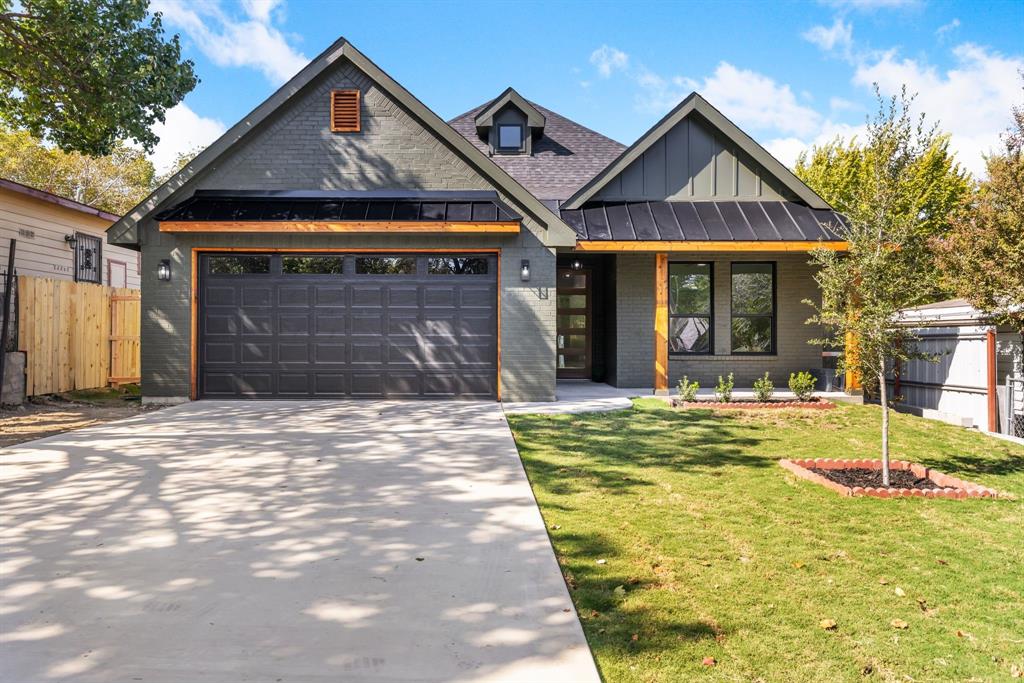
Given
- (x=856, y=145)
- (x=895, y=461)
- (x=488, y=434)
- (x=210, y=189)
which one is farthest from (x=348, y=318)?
(x=856, y=145)

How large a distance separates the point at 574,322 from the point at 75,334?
11314 mm

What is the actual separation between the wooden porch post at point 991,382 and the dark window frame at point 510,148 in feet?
40.3

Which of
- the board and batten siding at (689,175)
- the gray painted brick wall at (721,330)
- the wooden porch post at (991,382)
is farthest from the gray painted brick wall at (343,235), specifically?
the wooden porch post at (991,382)

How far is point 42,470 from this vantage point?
21.7 feet

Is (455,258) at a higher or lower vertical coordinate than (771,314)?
higher

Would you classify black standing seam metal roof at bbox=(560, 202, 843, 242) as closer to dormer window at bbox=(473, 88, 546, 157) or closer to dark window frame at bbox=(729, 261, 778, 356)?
dark window frame at bbox=(729, 261, 778, 356)

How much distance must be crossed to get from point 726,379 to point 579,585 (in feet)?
40.1

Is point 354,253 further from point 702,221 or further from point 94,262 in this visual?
point 94,262

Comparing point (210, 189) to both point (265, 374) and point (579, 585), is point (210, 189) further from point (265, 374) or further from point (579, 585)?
point (579, 585)

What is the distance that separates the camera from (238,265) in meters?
12.8

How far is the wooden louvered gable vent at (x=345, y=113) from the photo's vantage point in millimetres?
12914

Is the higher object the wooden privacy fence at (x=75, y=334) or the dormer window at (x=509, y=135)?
the dormer window at (x=509, y=135)

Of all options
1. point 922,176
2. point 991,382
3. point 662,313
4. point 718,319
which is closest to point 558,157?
point 718,319

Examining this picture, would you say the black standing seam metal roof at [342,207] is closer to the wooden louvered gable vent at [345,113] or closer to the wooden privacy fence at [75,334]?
the wooden louvered gable vent at [345,113]
